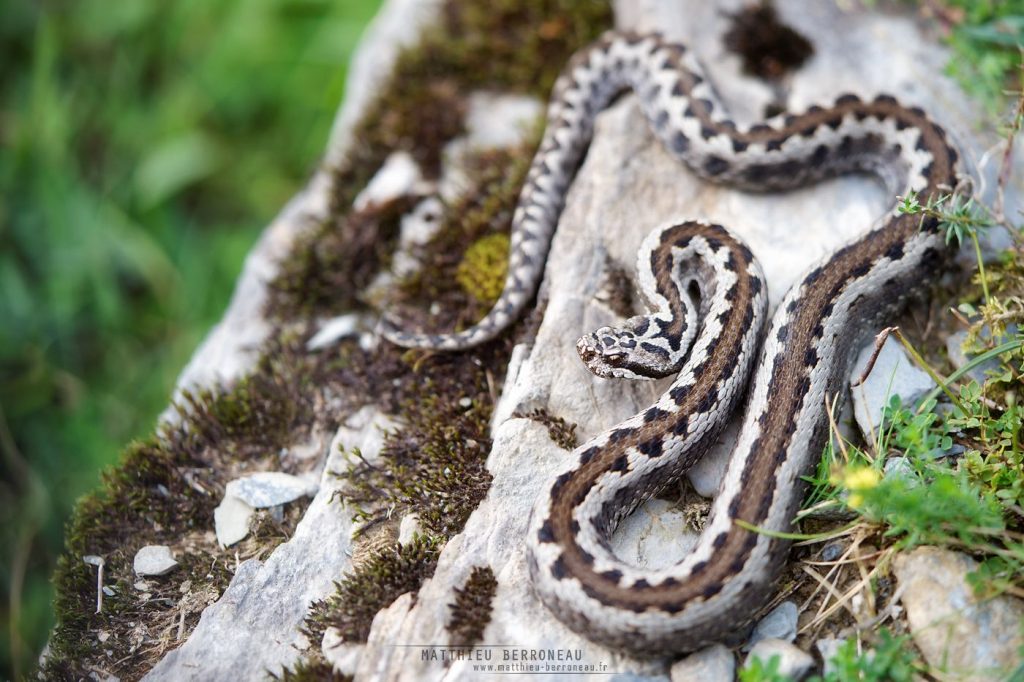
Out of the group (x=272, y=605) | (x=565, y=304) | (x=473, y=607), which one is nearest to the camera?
(x=473, y=607)

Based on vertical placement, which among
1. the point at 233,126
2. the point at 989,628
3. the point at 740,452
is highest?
the point at 233,126

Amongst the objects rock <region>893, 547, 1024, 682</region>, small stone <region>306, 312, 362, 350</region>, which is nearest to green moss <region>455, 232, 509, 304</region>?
small stone <region>306, 312, 362, 350</region>

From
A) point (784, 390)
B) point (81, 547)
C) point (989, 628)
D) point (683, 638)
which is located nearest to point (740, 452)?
point (784, 390)

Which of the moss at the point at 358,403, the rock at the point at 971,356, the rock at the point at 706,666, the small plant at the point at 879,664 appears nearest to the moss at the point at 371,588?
the moss at the point at 358,403

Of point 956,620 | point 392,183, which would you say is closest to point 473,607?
point 956,620

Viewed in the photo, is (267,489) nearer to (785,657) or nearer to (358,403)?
(358,403)

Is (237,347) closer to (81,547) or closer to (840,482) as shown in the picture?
(81,547)
